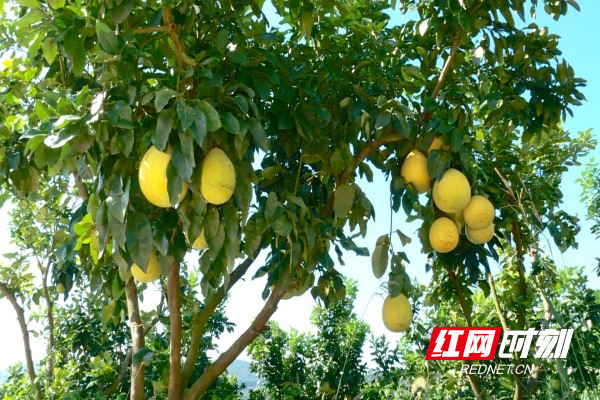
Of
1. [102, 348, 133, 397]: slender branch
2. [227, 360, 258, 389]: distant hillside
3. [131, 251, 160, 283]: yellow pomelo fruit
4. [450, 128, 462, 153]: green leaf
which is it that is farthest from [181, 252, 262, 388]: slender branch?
[227, 360, 258, 389]: distant hillside

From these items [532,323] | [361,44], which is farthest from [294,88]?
[532,323]

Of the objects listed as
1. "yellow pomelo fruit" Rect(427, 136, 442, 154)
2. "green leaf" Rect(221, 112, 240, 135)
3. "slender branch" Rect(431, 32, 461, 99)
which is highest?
"slender branch" Rect(431, 32, 461, 99)

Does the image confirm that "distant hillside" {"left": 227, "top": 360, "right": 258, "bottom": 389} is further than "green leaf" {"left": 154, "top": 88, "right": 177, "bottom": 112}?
Yes

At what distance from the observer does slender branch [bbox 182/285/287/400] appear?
2.49 m

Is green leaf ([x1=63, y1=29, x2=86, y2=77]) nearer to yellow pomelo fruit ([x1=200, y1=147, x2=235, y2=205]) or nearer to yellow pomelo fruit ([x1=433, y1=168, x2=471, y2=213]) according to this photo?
yellow pomelo fruit ([x1=200, y1=147, x2=235, y2=205])

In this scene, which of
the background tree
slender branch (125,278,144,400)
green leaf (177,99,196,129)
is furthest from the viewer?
the background tree

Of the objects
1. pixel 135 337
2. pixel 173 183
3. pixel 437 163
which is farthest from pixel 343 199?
pixel 135 337

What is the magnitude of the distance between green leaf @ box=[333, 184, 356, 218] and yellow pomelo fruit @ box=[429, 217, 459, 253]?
1.19 feet

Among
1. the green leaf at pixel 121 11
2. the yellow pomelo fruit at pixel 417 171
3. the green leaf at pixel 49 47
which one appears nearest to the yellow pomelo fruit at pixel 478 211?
the yellow pomelo fruit at pixel 417 171

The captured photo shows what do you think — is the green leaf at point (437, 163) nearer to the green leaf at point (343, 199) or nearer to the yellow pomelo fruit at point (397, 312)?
the green leaf at point (343, 199)

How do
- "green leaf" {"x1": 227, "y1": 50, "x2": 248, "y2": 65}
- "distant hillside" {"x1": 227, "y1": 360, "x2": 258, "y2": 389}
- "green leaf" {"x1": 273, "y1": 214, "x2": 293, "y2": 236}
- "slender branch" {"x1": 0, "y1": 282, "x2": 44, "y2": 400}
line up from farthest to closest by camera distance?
"distant hillside" {"x1": 227, "y1": 360, "x2": 258, "y2": 389} < "slender branch" {"x1": 0, "y1": 282, "x2": 44, "y2": 400} < "green leaf" {"x1": 273, "y1": 214, "x2": 293, "y2": 236} < "green leaf" {"x1": 227, "y1": 50, "x2": 248, "y2": 65}

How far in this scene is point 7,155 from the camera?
2395 millimetres

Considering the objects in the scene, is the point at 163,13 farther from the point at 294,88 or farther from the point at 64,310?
the point at 64,310

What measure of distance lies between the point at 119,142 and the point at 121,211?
0.69 feet
